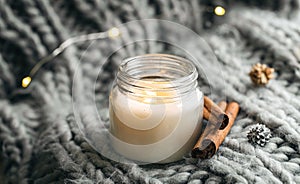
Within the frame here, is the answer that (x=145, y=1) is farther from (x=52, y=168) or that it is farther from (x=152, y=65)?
(x=52, y=168)

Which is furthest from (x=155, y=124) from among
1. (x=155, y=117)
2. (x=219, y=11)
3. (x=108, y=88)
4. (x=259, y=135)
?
(x=219, y=11)

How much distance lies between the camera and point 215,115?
0.60 meters

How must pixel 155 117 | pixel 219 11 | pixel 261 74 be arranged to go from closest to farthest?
pixel 155 117
pixel 261 74
pixel 219 11

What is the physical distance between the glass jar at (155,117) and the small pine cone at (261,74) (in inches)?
6.8

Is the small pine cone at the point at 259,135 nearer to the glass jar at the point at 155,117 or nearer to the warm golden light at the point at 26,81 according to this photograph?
the glass jar at the point at 155,117

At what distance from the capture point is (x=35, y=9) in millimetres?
737

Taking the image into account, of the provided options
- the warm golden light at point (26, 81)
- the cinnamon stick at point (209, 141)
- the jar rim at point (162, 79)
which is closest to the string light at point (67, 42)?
the warm golden light at point (26, 81)

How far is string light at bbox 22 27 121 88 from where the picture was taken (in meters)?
0.76

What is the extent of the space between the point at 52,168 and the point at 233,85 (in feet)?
1.13

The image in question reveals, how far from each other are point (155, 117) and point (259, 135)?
15 cm

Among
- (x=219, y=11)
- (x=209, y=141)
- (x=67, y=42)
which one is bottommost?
(x=209, y=141)

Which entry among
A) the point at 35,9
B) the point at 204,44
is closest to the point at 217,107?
the point at 204,44

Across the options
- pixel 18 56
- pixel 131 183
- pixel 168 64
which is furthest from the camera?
pixel 18 56

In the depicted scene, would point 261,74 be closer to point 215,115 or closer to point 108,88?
point 215,115
